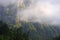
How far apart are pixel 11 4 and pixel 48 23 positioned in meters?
0.49

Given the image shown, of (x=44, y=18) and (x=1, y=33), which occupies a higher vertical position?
(x=44, y=18)

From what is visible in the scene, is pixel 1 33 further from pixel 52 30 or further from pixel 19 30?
pixel 52 30

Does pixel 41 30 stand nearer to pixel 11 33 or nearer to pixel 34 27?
pixel 34 27

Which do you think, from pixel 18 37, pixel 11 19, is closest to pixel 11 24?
pixel 11 19

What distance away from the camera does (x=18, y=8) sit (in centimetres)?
171

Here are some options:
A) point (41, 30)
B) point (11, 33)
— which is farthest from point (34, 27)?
point (11, 33)

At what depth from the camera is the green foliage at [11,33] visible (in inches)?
63.8

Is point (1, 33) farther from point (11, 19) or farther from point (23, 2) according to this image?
point (23, 2)

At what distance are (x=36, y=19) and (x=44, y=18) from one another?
4.0 inches

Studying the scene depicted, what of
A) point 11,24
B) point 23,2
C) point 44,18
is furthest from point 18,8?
point 44,18

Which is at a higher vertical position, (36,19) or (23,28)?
(36,19)

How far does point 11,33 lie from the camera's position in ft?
5.34

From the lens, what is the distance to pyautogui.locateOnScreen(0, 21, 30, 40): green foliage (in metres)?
1.62

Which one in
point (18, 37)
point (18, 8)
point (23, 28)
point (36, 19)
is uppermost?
point (18, 8)
